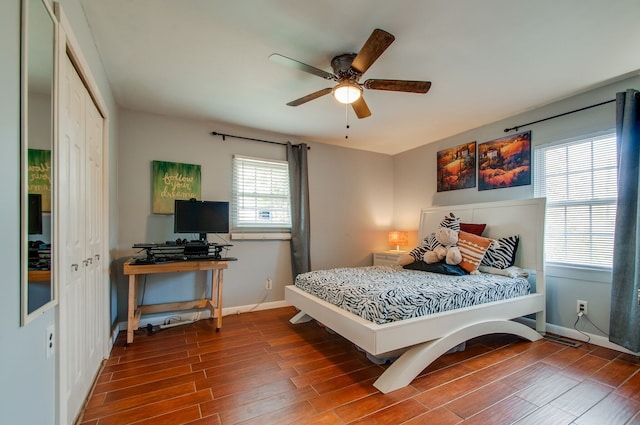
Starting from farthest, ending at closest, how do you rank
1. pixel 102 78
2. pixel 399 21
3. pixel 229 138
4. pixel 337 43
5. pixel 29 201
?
pixel 229 138 → pixel 102 78 → pixel 337 43 → pixel 399 21 → pixel 29 201

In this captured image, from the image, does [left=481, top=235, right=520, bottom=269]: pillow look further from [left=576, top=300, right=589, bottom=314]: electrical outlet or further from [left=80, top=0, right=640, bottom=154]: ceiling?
[left=80, top=0, right=640, bottom=154]: ceiling

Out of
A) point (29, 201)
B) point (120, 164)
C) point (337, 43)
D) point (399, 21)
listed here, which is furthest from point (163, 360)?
point (399, 21)

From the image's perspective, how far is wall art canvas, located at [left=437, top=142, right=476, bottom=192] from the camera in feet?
12.5

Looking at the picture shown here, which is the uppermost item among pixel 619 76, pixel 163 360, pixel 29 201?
pixel 619 76

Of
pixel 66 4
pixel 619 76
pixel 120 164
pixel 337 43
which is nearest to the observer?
pixel 66 4

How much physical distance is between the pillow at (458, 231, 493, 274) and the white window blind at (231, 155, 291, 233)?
2.19 m

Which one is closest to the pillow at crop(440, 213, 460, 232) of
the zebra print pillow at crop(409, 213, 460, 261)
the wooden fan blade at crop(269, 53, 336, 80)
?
the zebra print pillow at crop(409, 213, 460, 261)

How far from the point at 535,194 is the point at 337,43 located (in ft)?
8.77

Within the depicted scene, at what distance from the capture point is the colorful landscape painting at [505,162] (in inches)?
128

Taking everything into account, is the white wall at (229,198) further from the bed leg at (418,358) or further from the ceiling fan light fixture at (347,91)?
the bed leg at (418,358)

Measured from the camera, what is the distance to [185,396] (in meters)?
1.86

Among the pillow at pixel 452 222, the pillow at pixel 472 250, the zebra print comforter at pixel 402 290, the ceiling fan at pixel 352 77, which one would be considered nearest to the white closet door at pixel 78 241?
the ceiling fan at pixel 352 77

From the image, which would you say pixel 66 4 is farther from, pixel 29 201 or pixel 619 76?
pixel 619 76

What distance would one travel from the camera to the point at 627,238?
7.95ft
